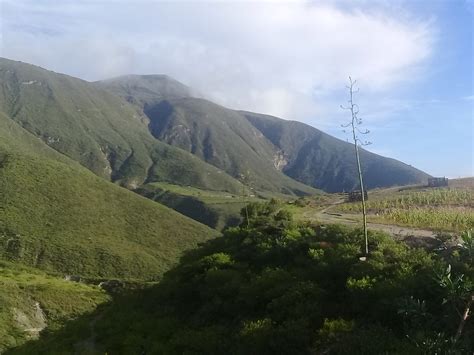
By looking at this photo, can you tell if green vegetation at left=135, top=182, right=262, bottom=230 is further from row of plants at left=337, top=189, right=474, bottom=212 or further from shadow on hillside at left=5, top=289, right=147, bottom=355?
shadow on hillside at left=5, top=289, right=147, bottom=355

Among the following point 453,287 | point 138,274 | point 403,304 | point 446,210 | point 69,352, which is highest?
point 446,210

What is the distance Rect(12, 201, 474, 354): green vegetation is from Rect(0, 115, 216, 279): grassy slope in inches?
2956

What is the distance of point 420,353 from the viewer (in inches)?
342

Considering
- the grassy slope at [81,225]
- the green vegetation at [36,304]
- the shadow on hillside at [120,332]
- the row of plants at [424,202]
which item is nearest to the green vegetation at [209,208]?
the grassy slope at [81,225]

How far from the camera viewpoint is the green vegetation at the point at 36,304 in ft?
169

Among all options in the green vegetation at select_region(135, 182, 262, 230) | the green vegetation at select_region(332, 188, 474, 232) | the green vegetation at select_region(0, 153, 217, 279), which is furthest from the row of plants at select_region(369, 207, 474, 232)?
the green vegetation at select_region(135, 182, 262, 230)

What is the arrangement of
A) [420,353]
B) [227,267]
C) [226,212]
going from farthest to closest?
1. [226,212]
2. [227,267]
3. [420,353]

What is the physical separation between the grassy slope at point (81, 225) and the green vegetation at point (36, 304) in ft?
67.1

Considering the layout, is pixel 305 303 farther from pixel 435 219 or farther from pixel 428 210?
pixel 428 210

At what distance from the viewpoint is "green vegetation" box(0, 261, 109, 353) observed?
5150cm

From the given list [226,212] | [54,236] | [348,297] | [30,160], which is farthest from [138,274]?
[348,297]

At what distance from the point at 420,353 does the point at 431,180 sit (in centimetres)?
5158

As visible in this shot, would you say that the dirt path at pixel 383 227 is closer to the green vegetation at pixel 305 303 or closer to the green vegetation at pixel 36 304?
the green vegetation at pixel 305 303

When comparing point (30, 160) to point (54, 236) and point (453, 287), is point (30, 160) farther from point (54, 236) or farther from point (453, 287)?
point (453, 287)
